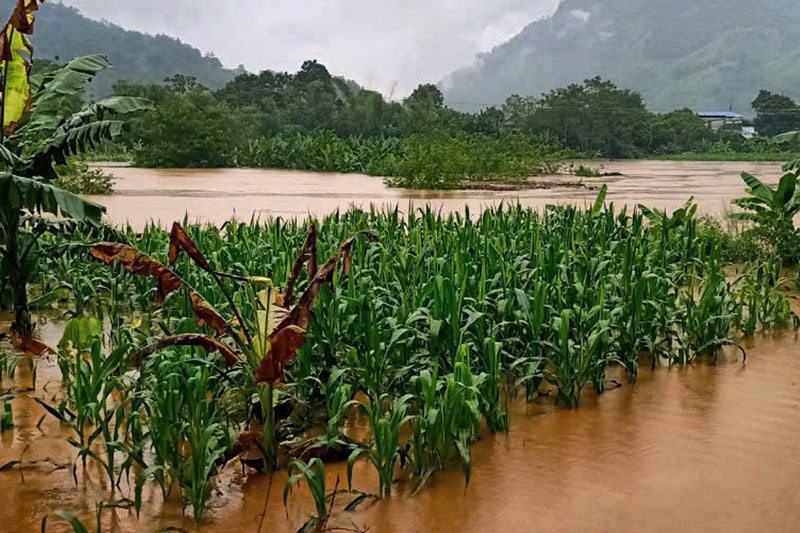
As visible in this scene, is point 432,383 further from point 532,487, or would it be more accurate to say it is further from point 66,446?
point 66,446

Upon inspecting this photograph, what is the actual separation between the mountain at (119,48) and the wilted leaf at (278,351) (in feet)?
115

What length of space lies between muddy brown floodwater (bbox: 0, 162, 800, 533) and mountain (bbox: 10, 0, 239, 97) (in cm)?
3476

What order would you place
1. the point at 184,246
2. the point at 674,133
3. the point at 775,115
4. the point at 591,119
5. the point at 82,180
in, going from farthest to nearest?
the point at 775,115, the point at 674,133, the point at 591,119, the point at 82,180, the point at 184,246

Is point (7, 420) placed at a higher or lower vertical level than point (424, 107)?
lower

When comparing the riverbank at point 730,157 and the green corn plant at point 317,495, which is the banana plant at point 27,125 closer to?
the green corn plant at point 317,495

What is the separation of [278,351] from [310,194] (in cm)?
1068

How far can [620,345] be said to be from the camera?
3.55 m

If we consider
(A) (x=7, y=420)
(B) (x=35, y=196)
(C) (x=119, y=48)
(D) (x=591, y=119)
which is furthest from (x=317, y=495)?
(C) (x=119, y=48)

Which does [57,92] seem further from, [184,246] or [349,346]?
[349,346]

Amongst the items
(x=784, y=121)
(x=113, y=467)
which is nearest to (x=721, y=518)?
(x=113, y=467)

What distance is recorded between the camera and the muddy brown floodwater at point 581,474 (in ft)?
7.56

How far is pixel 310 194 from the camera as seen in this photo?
13.0 m

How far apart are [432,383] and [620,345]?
4.06ft


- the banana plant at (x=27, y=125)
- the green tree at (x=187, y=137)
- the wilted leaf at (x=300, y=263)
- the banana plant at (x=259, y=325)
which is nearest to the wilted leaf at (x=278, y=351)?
the banana plant at (x=259, y=325)
